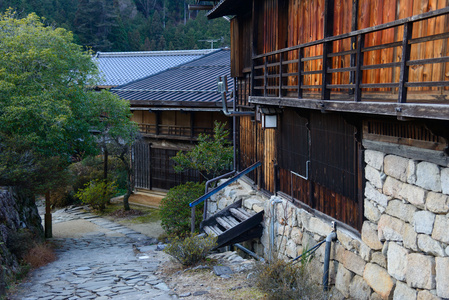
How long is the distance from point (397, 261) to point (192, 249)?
5127mm

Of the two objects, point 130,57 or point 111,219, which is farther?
point 130,57

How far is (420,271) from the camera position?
18.2 feet

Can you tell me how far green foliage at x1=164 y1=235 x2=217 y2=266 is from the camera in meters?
10.1

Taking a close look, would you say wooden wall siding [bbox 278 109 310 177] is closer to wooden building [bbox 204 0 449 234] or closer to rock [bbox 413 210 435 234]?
wooden building [bbox 204 0 449 234]

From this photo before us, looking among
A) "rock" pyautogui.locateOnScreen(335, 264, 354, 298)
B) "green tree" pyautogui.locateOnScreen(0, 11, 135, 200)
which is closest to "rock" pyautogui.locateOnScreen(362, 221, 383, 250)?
"rock" pyautogui.locateOnScreen(335, 264, 354, 298)

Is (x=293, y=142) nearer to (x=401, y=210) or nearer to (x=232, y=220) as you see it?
(x=232, y=220)

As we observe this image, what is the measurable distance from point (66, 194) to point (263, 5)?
1465 centimetres

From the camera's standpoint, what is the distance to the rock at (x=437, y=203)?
5.12 m

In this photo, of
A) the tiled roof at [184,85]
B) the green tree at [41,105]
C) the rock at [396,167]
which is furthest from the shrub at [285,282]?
the tiled roof at [184,85]

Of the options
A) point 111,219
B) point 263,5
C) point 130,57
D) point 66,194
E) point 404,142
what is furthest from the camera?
point 130,57

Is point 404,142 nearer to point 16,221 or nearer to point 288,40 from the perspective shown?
point 288,40

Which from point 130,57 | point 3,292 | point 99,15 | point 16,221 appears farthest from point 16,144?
point 99,15

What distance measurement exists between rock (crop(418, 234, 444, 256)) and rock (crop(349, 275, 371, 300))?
4.64 ft

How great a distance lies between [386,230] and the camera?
6262mm
